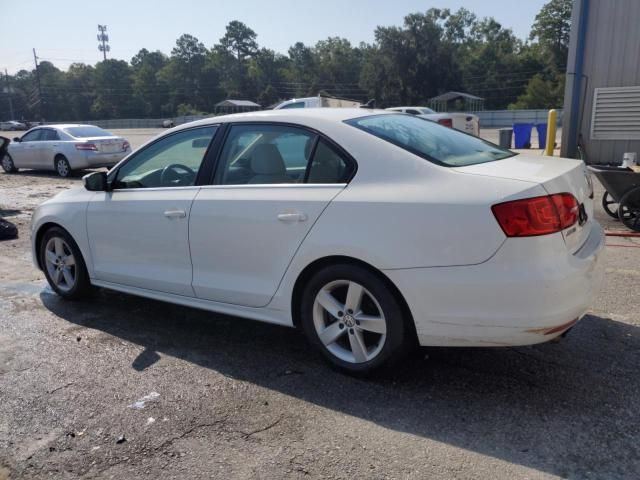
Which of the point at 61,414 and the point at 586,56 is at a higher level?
the point at 586,56

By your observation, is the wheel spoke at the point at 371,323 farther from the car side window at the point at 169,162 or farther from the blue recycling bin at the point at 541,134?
the blue recycling bin at the point at 541,134

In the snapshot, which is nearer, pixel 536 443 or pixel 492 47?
pixel 536 443

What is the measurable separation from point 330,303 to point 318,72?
100893 mm

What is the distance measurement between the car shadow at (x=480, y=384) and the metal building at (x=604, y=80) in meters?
9.97

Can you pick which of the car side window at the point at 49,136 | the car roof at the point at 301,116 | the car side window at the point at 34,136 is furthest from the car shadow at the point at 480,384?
the car side window at the point at 34,136

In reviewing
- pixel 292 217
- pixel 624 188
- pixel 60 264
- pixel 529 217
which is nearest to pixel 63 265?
pixel 60 264

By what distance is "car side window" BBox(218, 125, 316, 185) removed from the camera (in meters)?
3.70

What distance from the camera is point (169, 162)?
14.7ft

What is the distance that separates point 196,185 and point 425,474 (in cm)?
251

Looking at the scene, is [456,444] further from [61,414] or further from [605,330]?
[61,414]

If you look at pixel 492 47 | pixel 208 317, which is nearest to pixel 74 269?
pixel 208 317

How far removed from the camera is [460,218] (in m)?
2.97

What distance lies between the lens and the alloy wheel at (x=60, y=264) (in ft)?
16.7

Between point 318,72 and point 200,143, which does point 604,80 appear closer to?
point 200,143
